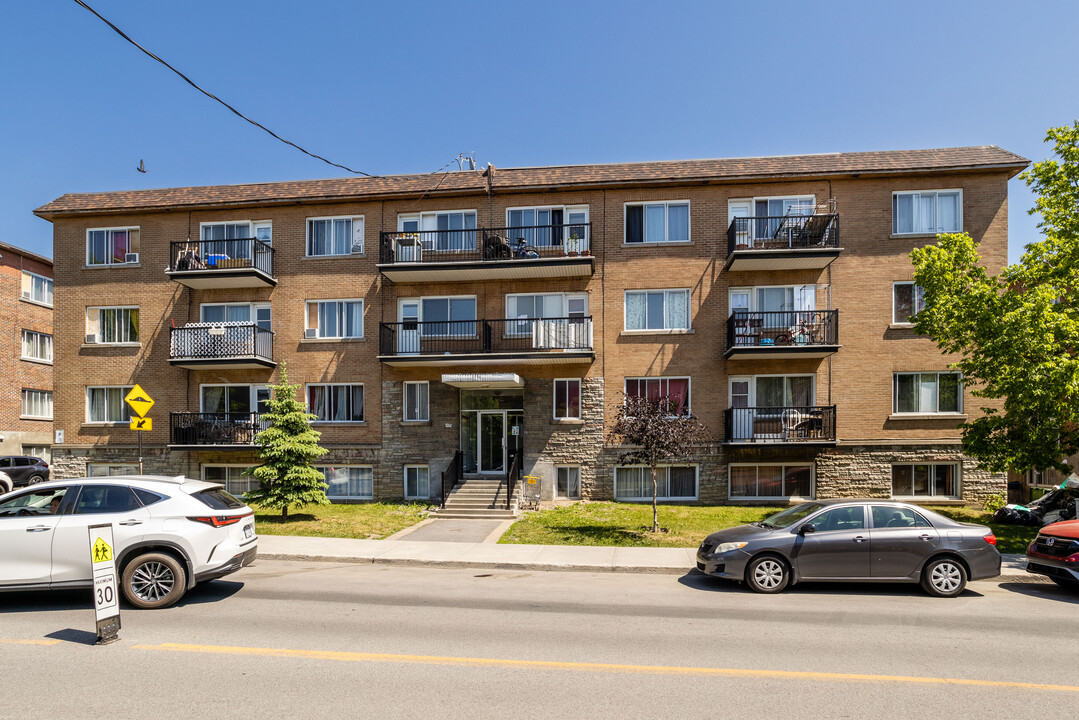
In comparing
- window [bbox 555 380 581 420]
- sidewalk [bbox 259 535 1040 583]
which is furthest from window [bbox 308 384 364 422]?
sidewalk [bbox 259 535 1040 583]

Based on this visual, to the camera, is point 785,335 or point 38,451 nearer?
point 785,335

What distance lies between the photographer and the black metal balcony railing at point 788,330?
19797 millimetres

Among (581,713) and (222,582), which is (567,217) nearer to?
(222,582)

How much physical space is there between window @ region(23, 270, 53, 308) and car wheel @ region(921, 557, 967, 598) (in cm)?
3838

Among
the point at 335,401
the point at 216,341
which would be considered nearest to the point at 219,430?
the point at 216,341

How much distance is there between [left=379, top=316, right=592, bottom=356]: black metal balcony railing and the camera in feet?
67.7

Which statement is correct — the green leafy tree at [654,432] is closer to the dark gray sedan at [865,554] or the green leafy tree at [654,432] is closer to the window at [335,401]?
the dark gray sedan at [865,554]

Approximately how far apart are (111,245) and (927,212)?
27887mm

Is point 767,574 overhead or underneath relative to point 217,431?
underneath

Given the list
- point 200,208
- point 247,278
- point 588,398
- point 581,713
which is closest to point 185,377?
point 247,278

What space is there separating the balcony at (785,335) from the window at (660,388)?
5.72 feet

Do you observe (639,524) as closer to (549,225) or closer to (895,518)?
(895,518)

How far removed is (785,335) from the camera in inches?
783

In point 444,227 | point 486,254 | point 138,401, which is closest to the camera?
point 138,401
